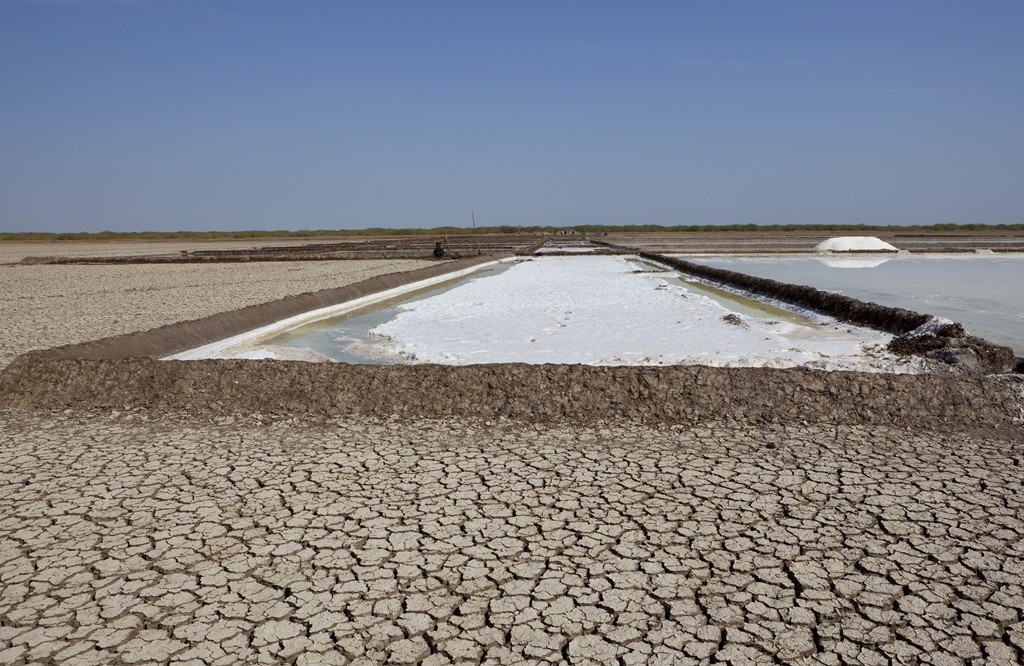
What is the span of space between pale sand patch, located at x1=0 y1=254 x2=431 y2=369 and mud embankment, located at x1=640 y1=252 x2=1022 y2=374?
774 centimetres

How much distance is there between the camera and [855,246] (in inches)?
1161

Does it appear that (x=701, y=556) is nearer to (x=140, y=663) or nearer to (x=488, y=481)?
(x=488, y=481)

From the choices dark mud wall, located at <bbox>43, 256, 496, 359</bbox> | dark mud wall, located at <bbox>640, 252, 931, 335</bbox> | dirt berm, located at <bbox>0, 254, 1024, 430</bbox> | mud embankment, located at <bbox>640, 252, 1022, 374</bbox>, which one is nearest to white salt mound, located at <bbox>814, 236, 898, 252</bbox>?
dark mud wall, located at <bbox>640, 252, 931, 335</bbox>

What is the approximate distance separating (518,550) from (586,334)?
563 cm

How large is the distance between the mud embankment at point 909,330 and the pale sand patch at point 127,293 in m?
7.74

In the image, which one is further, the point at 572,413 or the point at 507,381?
the point at 507,381

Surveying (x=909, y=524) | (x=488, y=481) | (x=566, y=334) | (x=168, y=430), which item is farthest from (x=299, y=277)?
(x=909, y=524)

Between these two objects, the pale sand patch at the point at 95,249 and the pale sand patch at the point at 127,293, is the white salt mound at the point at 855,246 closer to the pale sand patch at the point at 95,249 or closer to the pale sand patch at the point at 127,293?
the pale sand patch at the point at 127,293

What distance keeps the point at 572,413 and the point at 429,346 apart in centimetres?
316

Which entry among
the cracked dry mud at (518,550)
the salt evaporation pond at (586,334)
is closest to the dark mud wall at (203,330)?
the salt evaporation pond at (586,334)

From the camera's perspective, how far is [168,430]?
4.50 meters

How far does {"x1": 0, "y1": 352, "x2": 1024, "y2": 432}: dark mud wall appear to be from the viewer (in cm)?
453

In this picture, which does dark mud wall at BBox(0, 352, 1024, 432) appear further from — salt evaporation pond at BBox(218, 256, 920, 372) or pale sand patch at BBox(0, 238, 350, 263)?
pale sand patch at BBox(0, 238, 350, 263)

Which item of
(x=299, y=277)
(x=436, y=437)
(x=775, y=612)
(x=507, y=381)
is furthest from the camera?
(x=299, y=277)
